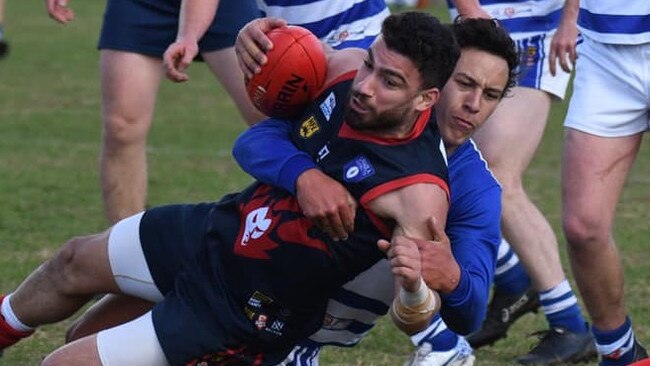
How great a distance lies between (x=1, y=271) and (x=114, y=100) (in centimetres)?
112

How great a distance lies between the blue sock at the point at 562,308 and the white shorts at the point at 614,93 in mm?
810

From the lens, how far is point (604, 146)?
548cm

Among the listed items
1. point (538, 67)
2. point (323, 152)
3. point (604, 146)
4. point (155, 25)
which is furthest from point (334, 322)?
point (155, 25)

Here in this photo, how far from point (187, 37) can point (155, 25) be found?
1.08 m

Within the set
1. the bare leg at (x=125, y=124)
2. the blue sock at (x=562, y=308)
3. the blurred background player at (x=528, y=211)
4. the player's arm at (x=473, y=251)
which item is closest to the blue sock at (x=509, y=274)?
the blurred background player at (x=528, y=211)

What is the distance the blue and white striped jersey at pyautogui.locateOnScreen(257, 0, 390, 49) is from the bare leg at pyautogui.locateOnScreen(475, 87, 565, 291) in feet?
2.04

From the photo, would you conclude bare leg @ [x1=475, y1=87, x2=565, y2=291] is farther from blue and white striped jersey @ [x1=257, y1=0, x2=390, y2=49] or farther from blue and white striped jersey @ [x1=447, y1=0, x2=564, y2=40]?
blue and white striped jersey @ [x1=257, y1=0, x2=390, y2=49]

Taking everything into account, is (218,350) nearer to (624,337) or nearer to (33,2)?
(624,337)

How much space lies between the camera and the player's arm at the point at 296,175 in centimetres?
437

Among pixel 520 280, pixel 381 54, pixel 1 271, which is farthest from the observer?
pixel 1 271

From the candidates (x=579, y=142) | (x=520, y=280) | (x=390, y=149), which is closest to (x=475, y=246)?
(x=390, y=149)

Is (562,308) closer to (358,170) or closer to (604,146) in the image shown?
(604,146)

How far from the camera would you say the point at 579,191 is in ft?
17.9

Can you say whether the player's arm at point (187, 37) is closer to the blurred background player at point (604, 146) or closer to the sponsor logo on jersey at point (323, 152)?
the sponsor logo on jersey at point (323, 152)
